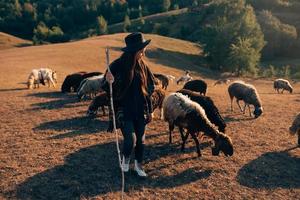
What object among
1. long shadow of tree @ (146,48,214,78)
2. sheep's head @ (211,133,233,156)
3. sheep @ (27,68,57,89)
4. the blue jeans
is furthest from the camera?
long shadow of tree @ (146,48,214,78)

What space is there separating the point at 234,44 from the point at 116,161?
1873 inches

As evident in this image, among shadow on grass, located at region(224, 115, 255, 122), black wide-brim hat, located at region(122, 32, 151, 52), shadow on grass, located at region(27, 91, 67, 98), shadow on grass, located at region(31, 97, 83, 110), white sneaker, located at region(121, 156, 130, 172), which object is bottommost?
shadow on grass, located at region(224, 115, 255, 122)

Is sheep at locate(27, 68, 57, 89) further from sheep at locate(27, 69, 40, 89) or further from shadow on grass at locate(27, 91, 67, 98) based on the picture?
shadow on grass at locate(27, 91, 67, 98)

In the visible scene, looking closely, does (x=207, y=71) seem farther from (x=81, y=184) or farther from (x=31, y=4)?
(x=31, y=4)

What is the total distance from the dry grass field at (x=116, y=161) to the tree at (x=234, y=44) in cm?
3506

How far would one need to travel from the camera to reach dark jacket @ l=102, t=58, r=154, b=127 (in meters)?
9.27

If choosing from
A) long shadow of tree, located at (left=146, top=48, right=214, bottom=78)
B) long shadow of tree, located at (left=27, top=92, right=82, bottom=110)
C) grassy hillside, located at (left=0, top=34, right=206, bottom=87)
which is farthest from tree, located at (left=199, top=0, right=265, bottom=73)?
long shadow of tree, located at (left=27, top=92, right=82, bottom=110)

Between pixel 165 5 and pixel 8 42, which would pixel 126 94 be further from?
pixel 165 5

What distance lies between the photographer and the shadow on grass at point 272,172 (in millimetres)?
10852

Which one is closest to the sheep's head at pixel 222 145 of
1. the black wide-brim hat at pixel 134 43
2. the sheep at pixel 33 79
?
the black wide-brim hat at pixel 134 43

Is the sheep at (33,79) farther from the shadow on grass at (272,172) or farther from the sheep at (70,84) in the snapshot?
the shadow on grass at (272,172)

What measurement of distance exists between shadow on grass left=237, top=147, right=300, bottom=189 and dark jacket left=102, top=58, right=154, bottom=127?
3.72 meters

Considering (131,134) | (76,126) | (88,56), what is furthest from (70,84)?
(88,56)

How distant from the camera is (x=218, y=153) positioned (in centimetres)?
1185
